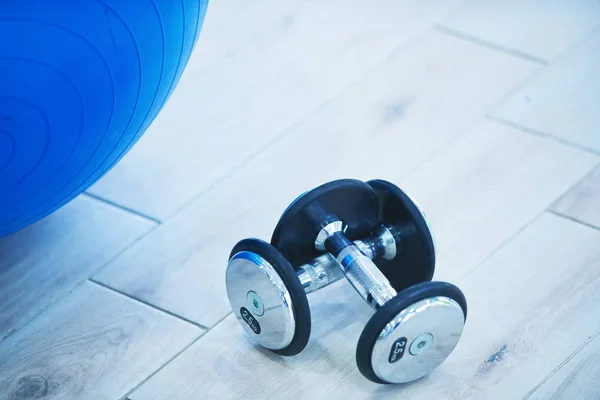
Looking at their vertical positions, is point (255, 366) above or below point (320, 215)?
below

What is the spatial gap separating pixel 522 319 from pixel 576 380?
0.13 metres

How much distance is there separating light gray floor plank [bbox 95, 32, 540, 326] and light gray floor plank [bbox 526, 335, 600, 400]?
10.1 inches

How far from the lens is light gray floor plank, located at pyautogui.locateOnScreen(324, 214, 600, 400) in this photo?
1.30 metres

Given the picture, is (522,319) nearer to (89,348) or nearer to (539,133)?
(539,133)

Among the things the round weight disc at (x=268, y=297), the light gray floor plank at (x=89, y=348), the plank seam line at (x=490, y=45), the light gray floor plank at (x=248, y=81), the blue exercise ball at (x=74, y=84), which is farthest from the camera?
the plank seam line at (x=490, y=45)

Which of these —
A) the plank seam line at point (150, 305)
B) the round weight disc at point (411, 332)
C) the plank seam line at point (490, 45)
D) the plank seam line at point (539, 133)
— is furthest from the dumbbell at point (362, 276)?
the plank seam line at point (490, 45)

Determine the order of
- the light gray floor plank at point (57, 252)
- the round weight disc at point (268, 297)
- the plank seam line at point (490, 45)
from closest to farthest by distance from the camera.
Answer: the round weight disc at point (268, 297) → the light gray floor plank at point (57, 252) → the plank seam line at point (490, 45)

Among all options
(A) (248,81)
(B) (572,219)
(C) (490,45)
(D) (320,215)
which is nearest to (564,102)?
(C) (490,45)

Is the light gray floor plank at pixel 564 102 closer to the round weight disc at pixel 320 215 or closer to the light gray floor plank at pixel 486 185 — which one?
the light gray floor plank at pixel 486 185

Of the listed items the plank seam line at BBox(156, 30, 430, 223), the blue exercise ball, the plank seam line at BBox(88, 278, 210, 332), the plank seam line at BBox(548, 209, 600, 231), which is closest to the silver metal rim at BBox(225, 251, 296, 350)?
the plank seam line at BBox(88, 278, 210, 332)

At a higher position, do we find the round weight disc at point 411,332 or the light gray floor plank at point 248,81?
the light gray floor plank at point 248,81

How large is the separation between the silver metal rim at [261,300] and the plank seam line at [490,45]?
93cm

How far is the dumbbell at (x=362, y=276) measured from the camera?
119 cm

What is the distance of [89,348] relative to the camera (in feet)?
4.58
